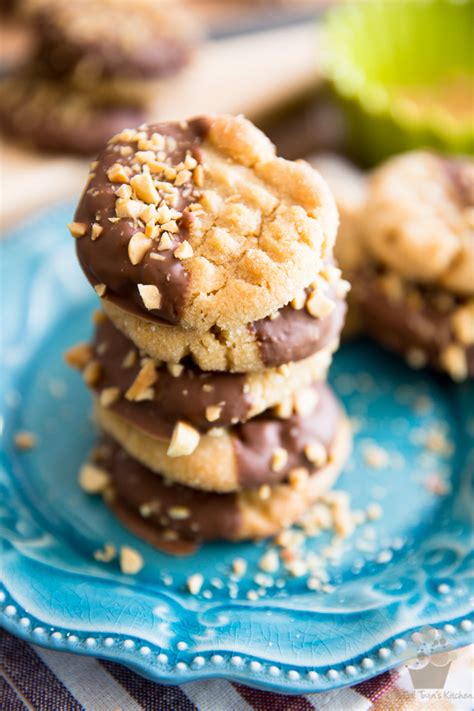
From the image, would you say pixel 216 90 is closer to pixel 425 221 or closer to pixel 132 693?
pixel 425 221

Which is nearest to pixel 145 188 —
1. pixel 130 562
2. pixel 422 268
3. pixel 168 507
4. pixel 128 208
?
pixel 128 208

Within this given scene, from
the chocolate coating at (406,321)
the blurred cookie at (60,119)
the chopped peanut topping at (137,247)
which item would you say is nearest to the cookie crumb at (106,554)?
the chopped peanut topping at (137,247)

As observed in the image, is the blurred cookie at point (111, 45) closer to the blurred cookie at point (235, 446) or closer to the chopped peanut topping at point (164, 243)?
the blurred cookie at point (235, 446)

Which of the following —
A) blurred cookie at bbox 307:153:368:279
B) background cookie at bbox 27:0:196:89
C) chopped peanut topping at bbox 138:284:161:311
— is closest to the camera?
chopped peanut topping at bbox 138:284:161:311

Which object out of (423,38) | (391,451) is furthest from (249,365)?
(423,38)

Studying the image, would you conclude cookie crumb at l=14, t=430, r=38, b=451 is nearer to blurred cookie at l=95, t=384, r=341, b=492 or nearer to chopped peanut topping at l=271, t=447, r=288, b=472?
blurred cookie at l=95, t=384, r=341, b=492

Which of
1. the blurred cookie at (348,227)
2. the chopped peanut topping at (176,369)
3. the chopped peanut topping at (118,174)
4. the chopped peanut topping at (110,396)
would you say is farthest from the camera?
the blurred cookie at (348,227)

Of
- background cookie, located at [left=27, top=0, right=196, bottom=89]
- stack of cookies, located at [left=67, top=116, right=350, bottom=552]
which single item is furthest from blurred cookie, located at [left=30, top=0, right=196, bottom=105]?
stack of cookies, located at [left=67, top=116, right=350, bottom=552]
